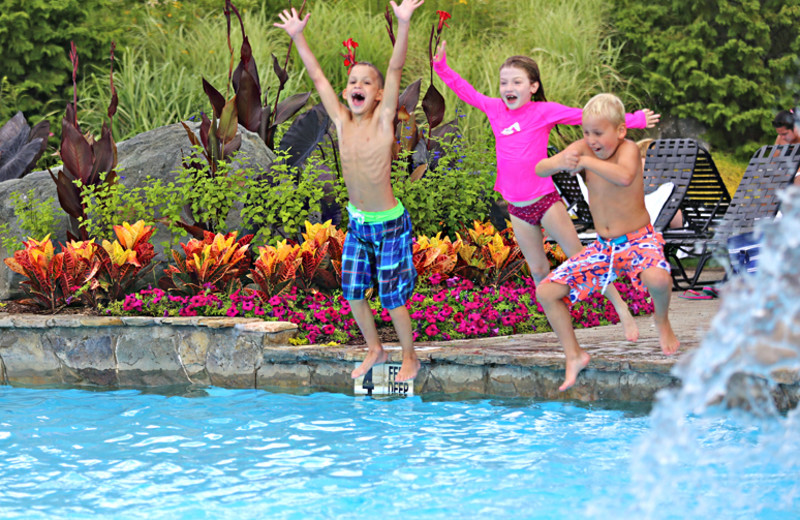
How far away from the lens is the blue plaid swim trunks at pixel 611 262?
515 centimetres

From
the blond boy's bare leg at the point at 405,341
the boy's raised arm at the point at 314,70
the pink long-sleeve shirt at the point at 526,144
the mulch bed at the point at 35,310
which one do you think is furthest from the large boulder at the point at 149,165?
the pink long-sleeve shirt at the point at 526,144

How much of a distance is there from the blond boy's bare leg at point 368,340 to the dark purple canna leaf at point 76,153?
3.76 m

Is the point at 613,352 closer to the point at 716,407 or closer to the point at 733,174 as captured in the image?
the point at 716,407

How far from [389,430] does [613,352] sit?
1.53 metres

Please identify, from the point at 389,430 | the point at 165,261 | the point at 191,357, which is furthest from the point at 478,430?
the point at 165,261

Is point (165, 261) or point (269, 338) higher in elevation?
point (165, 261)

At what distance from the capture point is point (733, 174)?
14211mm

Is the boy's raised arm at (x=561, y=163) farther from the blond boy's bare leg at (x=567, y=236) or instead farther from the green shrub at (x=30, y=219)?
the green shrub at (x=30, y=219)

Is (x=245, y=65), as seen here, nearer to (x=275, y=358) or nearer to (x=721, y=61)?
(x=275, y=358)

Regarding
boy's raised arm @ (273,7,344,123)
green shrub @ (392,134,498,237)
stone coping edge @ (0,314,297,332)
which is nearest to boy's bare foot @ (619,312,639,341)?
boy's raised arm @ (273,7,344,123)

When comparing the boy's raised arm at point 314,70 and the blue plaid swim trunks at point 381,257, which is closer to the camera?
the boy's raised arm at point 314,70

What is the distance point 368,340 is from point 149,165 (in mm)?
3919

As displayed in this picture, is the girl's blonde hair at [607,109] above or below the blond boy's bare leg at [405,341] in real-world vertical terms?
above

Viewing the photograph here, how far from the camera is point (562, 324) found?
531cm
